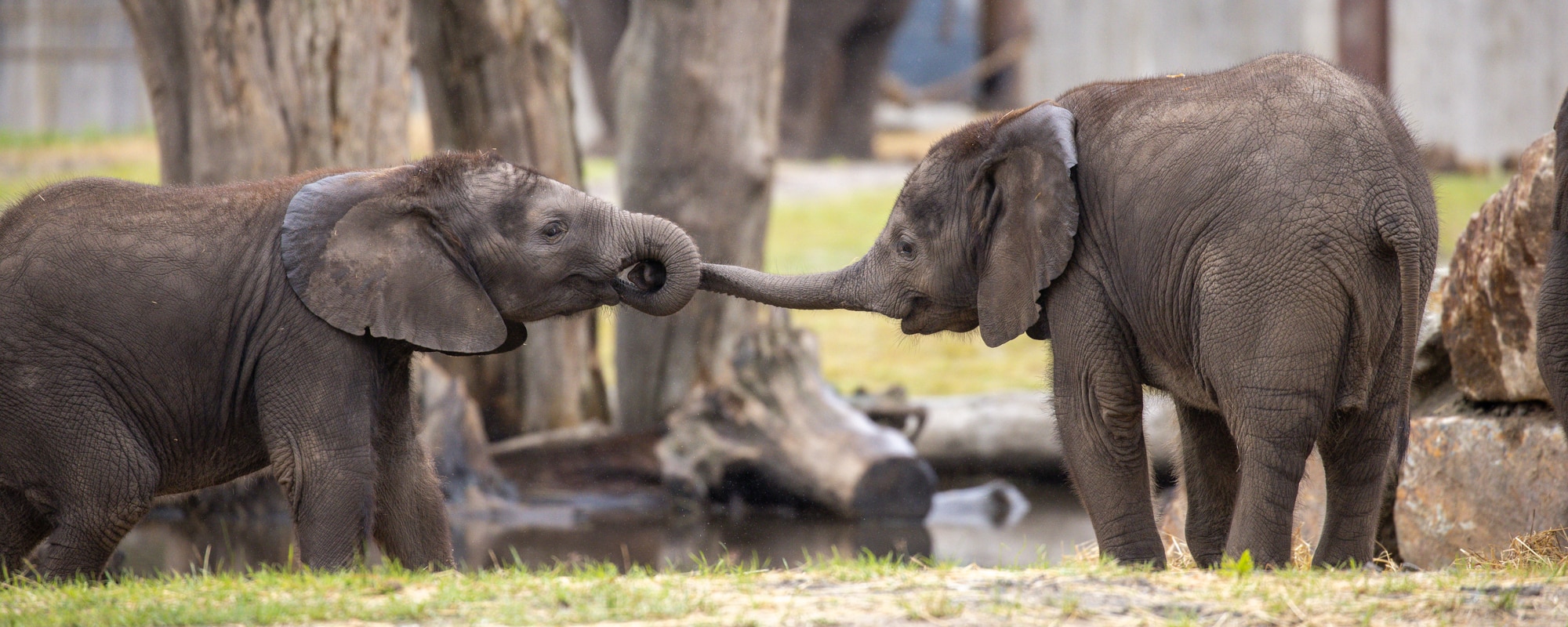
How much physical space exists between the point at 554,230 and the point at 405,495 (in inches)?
48.2

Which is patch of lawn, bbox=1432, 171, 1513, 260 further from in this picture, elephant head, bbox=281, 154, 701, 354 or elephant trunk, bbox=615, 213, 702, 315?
elephant head, bbox=281, 154, 701, 354

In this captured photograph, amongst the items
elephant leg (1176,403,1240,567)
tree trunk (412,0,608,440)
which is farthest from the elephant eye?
tree trunk (412,0,608,440)

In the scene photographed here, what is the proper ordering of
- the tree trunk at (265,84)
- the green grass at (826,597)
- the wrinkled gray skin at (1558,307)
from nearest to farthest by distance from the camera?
the green grass at (826,597), the wrinkled gray skin at (1558,307), the tree trunk at (265,84)

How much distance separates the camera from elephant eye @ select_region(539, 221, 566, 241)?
6.18 meters

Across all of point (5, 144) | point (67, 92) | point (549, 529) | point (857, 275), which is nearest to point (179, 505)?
point (549, 529)

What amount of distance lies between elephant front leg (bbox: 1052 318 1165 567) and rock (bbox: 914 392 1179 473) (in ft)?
18.2

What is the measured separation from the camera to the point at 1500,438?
7.25 metres

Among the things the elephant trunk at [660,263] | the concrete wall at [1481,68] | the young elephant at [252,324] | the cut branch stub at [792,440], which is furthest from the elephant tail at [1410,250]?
the concrete wall at [1481,68]

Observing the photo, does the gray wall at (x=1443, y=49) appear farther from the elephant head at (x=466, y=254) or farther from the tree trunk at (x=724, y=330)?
the elephant head at (x=466, y=254)

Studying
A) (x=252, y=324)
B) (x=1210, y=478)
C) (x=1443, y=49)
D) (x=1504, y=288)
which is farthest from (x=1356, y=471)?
(x=1443, y=49)

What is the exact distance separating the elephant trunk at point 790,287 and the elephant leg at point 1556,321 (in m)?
2.59

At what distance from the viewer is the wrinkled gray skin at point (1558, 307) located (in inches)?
227

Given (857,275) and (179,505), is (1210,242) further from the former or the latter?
(179,505)

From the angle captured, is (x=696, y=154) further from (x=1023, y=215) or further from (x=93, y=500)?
(x=93, y=500)
